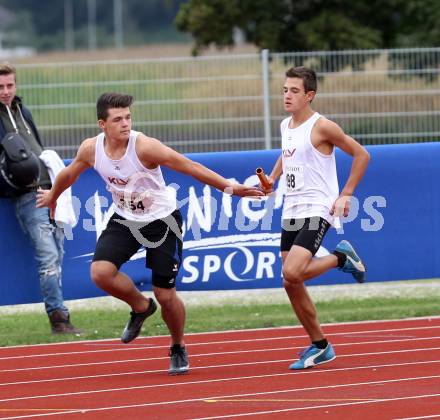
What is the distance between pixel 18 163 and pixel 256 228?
2.70m

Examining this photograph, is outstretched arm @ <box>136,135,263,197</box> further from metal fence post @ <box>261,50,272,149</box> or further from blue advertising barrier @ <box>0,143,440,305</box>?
metal fence post @ <box>261,50,272,149</box>

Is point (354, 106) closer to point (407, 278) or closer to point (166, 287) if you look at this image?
point (407, 278)

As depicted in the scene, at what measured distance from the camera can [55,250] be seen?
12500 millimetres

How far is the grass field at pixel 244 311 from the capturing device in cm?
1251

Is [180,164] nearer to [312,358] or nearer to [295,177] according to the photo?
[295,177]

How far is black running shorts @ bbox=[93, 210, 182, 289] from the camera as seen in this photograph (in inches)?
387

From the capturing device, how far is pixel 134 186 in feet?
32.1

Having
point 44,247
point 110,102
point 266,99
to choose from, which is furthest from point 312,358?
point 266,99

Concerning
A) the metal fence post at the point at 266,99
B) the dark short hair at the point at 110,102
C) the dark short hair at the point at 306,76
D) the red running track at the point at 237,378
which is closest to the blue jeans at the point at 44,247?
the red running track at the point at 237,378

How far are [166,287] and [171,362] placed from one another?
0.55 metres

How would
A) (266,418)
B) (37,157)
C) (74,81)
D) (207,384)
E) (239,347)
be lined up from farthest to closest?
(74,81)
(37,157)
(239,347)
(207,384)
(266,418)

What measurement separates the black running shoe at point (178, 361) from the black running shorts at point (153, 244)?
46 cm

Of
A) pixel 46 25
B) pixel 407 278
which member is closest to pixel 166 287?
pixel 407 278

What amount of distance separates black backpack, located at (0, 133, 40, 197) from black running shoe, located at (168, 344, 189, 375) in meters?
2.77
